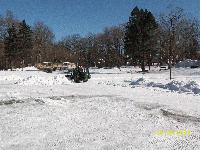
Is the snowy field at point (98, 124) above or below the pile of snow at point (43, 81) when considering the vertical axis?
below

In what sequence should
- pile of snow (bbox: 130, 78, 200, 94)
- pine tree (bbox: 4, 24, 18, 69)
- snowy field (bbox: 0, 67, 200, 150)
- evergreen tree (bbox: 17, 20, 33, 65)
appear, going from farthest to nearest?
evergreen tree (bbox: 17, 20, 33, 65) → pine tree (bbox: 4, 24, 18, 69) → pile of snow (bbox: 130, 78, 200, 94) → snowy field (bbox: 0, 67, 200, 150)

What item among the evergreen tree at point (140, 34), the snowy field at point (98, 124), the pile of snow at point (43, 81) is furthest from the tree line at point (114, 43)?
the snowy field at point (98, 124)

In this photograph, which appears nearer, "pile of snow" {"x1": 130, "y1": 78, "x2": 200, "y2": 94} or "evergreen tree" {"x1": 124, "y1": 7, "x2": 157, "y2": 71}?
"pile of snow" {"x1": 130, "y1": 78, "x2": 200, "y2": 94}

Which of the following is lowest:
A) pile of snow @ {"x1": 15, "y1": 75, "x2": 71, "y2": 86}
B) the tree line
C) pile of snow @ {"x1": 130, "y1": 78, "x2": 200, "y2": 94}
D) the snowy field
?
the snowy field

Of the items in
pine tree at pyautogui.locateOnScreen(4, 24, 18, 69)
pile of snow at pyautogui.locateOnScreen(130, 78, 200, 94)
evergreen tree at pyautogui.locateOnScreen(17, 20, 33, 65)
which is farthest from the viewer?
evergreen tree at pyautogui.locateOnScreen(17, 20, 33, 65)

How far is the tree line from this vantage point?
5916 cm

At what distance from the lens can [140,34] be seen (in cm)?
5928

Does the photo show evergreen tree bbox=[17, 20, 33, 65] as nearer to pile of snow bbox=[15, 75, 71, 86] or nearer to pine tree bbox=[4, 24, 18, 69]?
pine tree bbox=[4, 24, 18, 69]

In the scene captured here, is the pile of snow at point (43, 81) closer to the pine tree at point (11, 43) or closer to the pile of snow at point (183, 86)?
the pile of snow at point (183, 86)

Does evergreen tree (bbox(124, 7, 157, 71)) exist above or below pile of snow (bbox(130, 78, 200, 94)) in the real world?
above

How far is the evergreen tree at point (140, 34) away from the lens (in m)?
58.9

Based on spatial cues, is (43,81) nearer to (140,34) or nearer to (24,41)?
(140,34)

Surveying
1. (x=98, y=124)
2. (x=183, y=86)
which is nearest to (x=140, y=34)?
(x=183, y=86)

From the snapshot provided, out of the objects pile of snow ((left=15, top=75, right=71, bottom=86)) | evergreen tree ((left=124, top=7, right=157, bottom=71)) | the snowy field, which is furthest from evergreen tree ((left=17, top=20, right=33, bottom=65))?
the snowy field
